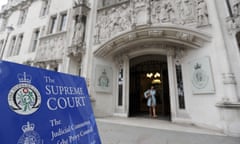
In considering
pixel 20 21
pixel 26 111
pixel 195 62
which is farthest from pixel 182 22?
pixel 20 21

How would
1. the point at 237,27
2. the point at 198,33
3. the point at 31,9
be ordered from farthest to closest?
the point at 31,9
the point at 198,33
the point at 237,27

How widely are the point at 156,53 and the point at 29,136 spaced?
6157 mm

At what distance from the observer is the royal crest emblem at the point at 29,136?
92cm

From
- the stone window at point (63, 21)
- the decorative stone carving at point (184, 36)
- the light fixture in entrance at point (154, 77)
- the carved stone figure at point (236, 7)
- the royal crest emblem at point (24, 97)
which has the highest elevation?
the stone window at point (63, 21)

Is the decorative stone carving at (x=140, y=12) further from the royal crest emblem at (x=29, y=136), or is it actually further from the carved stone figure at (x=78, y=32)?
the royal crest emblem at (x=29, y=136)

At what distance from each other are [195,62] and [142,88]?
15.3 feet

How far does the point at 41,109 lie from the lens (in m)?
1.08

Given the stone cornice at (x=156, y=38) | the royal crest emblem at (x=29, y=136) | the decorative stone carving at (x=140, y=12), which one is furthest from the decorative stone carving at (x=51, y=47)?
the royal crest emblem at (x=29, y=136)

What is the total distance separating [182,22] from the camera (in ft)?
15.7

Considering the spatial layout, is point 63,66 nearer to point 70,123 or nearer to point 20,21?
point 70,123

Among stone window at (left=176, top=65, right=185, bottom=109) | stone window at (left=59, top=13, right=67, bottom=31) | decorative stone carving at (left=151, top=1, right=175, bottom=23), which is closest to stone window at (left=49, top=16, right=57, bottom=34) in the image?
stone window at (left=59, top=13, right=67, bottom=31)

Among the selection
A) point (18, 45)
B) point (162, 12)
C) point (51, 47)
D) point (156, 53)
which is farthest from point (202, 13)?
point (18, 45)

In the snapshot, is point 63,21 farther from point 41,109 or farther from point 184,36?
point 41,109

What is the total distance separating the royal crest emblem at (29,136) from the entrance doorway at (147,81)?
625 cm
